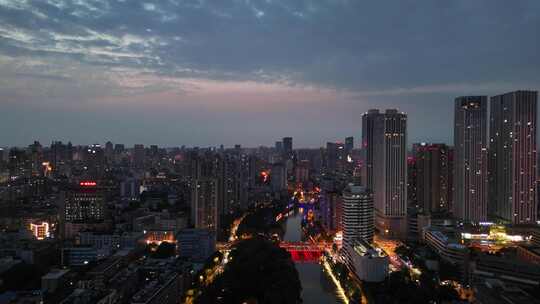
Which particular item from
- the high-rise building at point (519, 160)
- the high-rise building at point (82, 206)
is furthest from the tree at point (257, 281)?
the high-rise building at point (519, 160)

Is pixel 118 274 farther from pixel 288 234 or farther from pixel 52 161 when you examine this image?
pixel 52 161

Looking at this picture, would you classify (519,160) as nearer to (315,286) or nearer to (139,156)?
(315,286)

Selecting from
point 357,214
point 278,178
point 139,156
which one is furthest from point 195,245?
point 139,156

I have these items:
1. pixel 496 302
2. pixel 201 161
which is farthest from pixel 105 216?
pixel 496 302

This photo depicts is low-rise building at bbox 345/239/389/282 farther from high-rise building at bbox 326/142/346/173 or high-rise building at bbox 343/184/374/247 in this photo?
high-rise building at bbox 326/142/346/173

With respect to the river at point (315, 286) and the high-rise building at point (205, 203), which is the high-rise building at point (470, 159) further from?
the high-rise building at point (205, 203)
